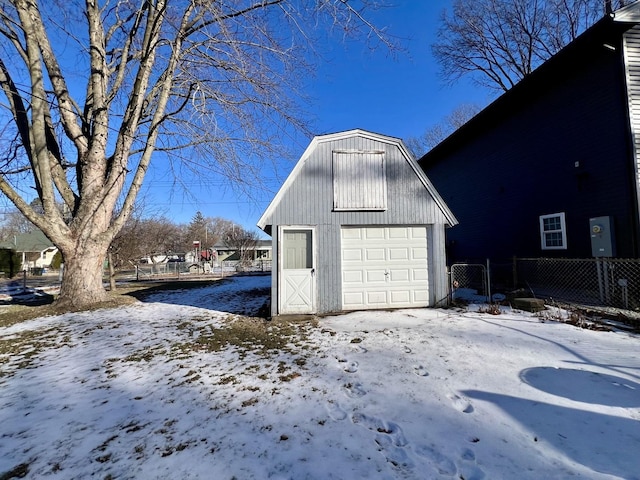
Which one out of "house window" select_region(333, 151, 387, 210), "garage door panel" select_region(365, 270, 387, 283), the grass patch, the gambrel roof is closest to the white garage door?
"garage door panel" select_region(365, 270, 387, 283)

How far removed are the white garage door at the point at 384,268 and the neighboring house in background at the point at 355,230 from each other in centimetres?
2

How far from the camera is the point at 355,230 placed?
7492 millimetres

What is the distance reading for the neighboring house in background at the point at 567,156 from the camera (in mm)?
A: 7238

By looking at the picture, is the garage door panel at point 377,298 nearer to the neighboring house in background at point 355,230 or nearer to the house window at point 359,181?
the neighboring house in background at point 355,230

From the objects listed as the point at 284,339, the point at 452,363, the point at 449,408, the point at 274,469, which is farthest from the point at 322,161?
the point at 274,469

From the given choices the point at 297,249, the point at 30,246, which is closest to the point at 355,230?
the point at 297,249

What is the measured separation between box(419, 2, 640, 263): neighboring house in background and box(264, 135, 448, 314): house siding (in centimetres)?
436

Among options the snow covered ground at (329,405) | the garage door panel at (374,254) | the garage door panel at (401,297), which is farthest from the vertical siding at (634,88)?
the garage door panel at (374,254)

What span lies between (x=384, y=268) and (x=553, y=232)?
6300 millimetres

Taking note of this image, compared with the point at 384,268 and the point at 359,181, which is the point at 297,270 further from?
the point at 359,181

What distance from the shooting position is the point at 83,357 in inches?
183

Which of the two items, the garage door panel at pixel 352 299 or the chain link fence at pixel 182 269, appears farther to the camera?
the chain link fence at pixel 182 269

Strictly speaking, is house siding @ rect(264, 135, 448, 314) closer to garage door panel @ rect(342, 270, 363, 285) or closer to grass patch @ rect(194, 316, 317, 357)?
garage door panel @ rect(342, 270, 363, 285)

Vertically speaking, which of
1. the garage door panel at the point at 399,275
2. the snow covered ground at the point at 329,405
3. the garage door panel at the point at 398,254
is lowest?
the snow covered ground at the point at 329,405
